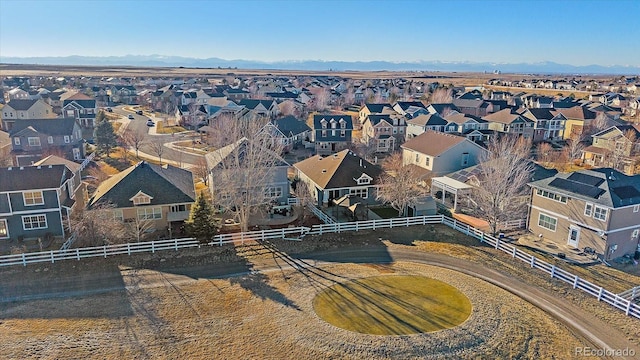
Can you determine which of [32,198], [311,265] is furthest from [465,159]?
[32,198]

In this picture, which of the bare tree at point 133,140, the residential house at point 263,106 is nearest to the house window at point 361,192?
the bare tree at point 133,140

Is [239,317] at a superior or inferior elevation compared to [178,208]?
inferior

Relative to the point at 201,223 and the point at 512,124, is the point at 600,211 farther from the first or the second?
the point at 512,124

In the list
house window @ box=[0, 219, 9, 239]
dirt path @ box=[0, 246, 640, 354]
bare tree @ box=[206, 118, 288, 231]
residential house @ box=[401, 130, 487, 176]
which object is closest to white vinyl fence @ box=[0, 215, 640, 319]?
dirt path @ box=[0, 246, 640, 354]

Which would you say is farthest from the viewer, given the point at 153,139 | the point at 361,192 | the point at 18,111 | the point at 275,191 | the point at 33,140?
the point at 18,111

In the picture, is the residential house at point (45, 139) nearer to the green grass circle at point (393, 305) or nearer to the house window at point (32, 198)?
the house window at point (32, 198)

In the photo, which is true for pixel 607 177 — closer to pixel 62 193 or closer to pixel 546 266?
pixel 546 266
